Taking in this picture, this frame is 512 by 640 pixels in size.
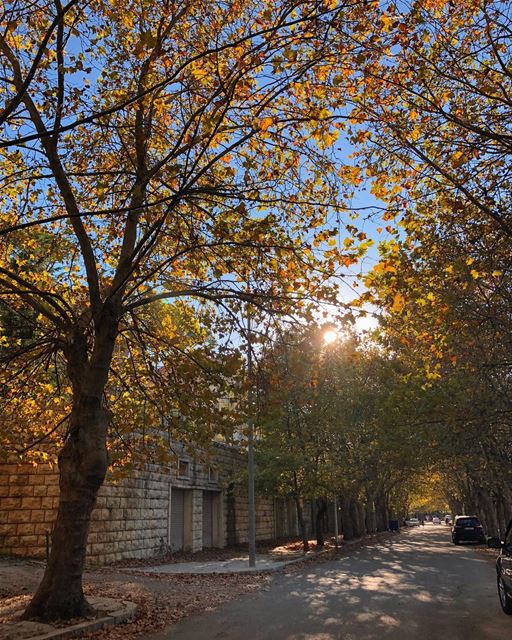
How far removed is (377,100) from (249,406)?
590cm

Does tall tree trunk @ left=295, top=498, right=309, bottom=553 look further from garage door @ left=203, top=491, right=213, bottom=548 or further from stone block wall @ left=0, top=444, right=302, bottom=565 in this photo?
garage door @ left=203, top=491, right=213, bottom=548

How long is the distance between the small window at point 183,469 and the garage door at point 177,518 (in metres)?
0.67

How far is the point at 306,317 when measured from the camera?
953cm

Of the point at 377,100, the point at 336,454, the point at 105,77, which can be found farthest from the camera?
the point at 336,454

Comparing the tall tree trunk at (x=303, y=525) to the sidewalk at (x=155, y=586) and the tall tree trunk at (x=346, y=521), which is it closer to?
the sidewalk at (x=155, y=586)

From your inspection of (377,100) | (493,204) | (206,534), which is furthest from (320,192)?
(206,534)

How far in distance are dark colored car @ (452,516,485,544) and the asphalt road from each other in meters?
19.3

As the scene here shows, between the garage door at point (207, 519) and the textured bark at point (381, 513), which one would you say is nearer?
the garage door at point (207, 519)

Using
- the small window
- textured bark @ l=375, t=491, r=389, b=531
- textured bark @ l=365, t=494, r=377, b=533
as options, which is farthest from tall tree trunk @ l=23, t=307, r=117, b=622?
textured bark @ l=375, t=491, r=389, b=531

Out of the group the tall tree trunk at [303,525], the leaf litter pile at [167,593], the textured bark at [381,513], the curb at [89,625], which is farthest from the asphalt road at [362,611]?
the textured bark at [381,513]

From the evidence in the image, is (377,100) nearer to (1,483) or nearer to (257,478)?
(1,483)

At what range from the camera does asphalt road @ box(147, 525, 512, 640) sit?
7.84 m

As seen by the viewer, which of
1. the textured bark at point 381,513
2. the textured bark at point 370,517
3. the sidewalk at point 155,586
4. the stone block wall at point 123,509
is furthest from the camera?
the textured bark at point 381,513

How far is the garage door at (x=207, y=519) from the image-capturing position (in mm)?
25828
